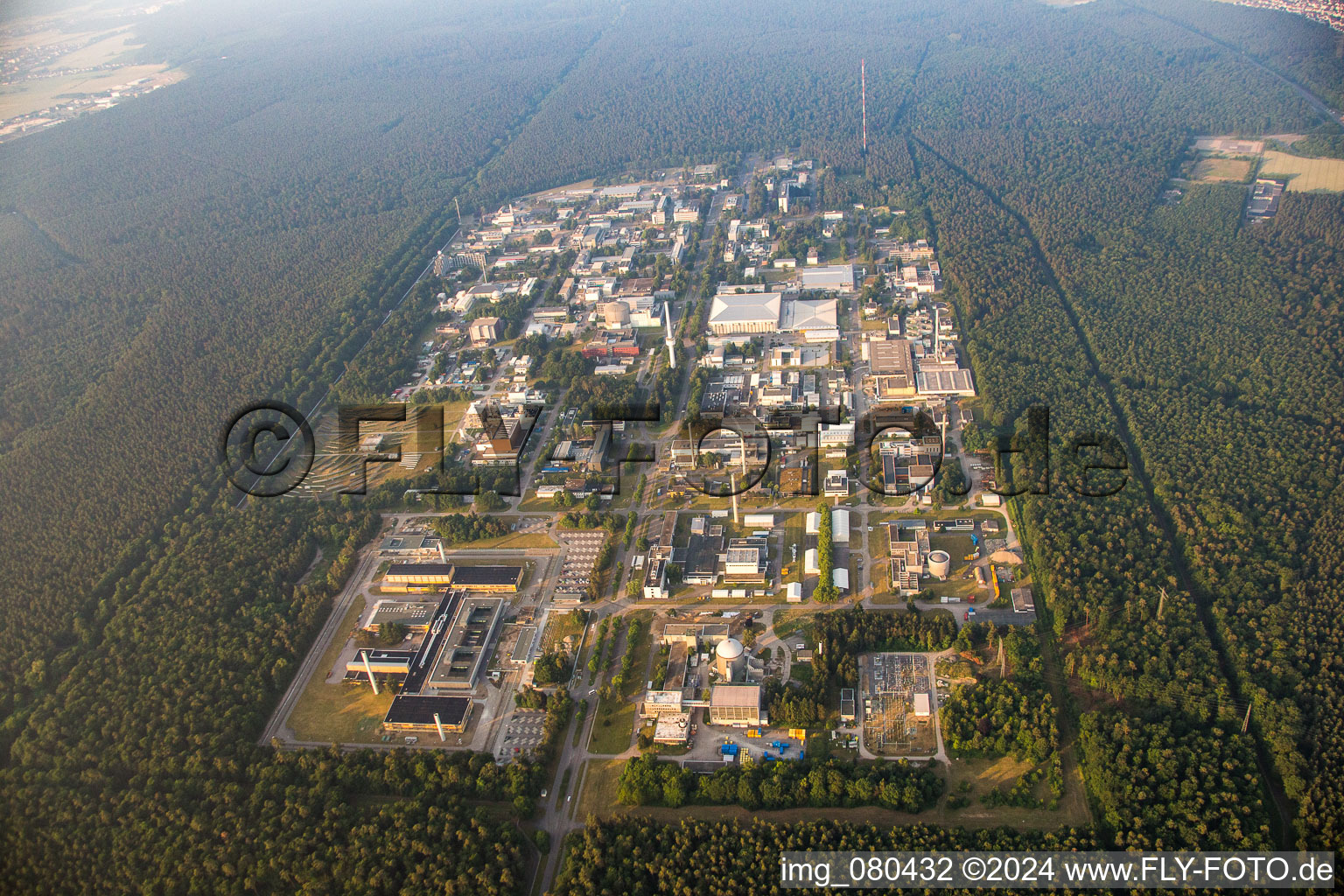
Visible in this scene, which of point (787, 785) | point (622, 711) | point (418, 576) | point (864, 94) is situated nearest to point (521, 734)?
point (622, 711)

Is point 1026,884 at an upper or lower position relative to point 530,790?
upper

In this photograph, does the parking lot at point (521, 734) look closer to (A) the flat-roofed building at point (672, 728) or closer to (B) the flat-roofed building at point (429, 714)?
(B) the flat-roofed building at point (429, 714)

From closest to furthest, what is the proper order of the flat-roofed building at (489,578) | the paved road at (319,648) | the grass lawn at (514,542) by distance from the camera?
the paved road at (319,648)
the flat-roofed building at (489,578)
the grass lawn at (514,542)

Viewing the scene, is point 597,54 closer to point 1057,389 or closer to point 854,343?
point 854,343

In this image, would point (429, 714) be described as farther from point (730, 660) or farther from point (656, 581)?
point (730, 660)

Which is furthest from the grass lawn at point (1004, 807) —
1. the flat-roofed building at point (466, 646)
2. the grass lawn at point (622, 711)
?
the flat-roofed building at point (466, 646)

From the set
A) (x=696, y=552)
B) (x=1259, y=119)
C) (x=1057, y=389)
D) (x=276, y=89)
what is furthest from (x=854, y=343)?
(x=276, y=89)

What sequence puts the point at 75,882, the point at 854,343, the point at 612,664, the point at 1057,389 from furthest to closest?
the point at 854,343, the point at 1057,389, the point at 612,664, the point at 75,882
